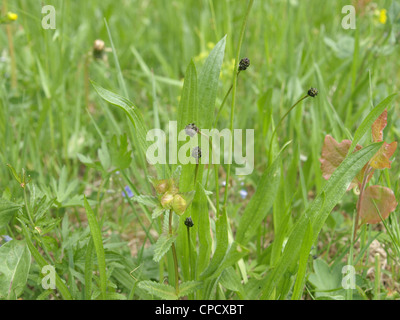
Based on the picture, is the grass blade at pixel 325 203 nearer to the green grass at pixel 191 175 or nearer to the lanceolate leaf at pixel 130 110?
the green grass at pixel 191 175

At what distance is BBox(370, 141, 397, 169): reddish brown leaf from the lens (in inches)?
46.7

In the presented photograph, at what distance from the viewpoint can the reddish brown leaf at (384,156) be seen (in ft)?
3.89

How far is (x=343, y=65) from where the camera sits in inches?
86.0

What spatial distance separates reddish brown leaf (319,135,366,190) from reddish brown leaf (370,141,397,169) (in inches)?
2.7

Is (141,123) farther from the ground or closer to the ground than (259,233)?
farther from the ground

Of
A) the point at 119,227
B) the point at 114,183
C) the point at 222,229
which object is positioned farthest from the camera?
the point at 114,183

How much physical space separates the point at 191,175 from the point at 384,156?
53cm

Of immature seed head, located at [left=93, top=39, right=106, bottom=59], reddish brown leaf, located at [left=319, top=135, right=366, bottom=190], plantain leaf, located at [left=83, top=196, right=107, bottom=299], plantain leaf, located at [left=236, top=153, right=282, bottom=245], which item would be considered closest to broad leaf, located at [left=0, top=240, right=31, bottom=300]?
plantain leaf, located at [left=83, top=196, right=107, bottom=299]

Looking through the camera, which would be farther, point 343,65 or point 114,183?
point 343,65

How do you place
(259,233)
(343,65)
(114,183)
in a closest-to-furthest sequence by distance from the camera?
(259,233), (114,183), (343,65)

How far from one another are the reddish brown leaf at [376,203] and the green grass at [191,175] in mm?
35
